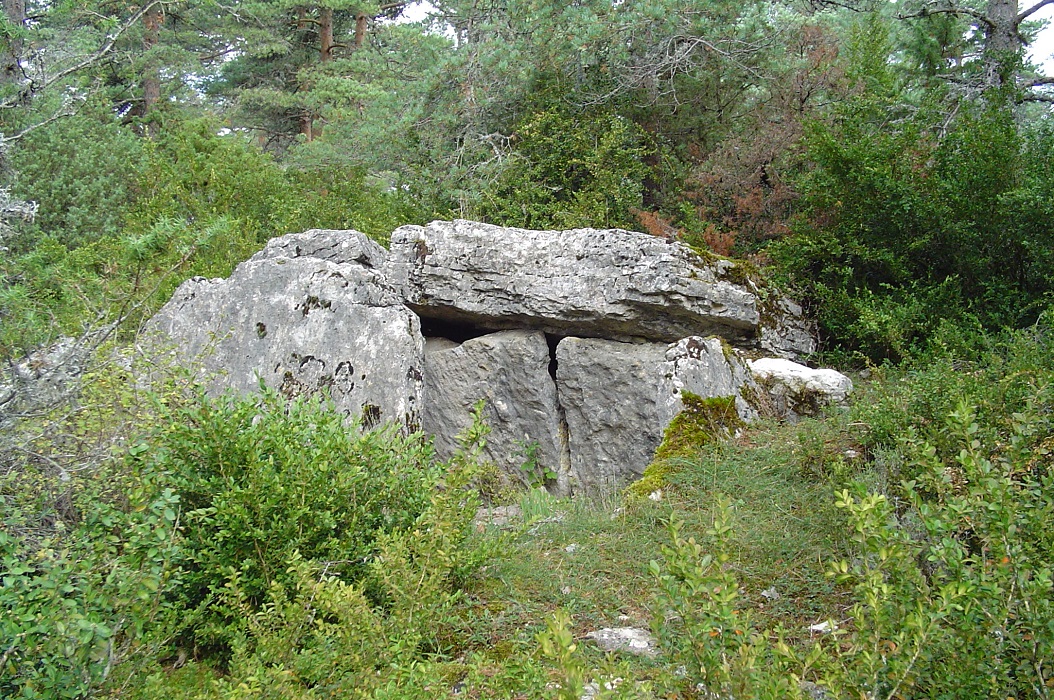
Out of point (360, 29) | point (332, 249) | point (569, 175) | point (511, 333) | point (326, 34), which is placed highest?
point (360, 29)

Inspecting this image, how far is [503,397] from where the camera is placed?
7809 millimetres

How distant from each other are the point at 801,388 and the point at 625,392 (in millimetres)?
1493

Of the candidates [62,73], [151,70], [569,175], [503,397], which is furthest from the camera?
[151,70]

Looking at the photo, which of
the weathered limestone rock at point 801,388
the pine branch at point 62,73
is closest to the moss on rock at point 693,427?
the weathered limestone rock at point 801,388

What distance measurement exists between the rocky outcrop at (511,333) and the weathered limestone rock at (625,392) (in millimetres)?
14

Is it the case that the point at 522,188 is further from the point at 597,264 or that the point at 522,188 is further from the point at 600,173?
the point at 597,264

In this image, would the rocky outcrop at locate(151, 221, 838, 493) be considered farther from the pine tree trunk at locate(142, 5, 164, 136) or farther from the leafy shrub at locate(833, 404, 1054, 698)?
the pine tree trunk at locate(142, 5, 164, 136)

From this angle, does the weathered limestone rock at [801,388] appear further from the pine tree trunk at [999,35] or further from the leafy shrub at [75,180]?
the leafy shrub at [75,180]

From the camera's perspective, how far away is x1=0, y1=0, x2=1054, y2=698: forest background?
8.41 ft

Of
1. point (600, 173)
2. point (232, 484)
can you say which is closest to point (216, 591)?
point (232, 484)

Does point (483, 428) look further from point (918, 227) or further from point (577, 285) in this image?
point (918, 227)

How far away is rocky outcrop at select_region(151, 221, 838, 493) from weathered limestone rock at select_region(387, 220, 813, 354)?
14 mm

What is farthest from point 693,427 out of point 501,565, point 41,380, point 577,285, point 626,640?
point 41,380

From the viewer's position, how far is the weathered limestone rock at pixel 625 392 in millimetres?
6812
